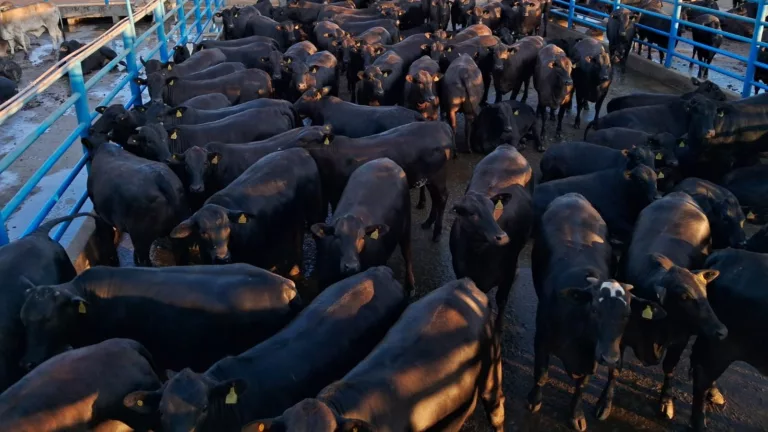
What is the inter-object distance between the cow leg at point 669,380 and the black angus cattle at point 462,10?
11.6 m

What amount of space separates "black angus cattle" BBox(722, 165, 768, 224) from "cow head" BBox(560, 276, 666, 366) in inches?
131

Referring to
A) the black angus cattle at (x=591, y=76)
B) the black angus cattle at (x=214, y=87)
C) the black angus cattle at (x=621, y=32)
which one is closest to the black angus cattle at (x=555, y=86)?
the black angus cattle at (x=591, y=76)

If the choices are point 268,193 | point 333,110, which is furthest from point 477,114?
point 268,193

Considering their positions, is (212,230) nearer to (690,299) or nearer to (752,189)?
(690,299)

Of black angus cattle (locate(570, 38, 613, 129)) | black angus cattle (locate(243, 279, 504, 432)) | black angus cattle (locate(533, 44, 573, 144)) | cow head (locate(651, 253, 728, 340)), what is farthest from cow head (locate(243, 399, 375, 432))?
black angus cattle (locate(570, 38, 613, 129))

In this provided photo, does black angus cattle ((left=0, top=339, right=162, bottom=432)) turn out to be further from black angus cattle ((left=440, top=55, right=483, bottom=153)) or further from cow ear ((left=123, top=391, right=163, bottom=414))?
black angus cattle ((left=440, top=55, right=483, bottom=153))

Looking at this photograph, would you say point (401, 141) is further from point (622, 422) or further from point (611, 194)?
point (622, 422)

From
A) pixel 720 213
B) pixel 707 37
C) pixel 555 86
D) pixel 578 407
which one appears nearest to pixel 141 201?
pixel 578 407

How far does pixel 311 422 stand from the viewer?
314cm

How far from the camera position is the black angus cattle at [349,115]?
25.8 ft

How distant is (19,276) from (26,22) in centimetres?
1517

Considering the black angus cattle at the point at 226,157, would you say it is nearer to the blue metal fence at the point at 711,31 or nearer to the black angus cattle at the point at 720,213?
the black angus cattle at the point at 720,213

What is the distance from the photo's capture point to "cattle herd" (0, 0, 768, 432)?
149 inches

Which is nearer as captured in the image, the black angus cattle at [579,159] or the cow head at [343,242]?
the cow head at [343,242]
